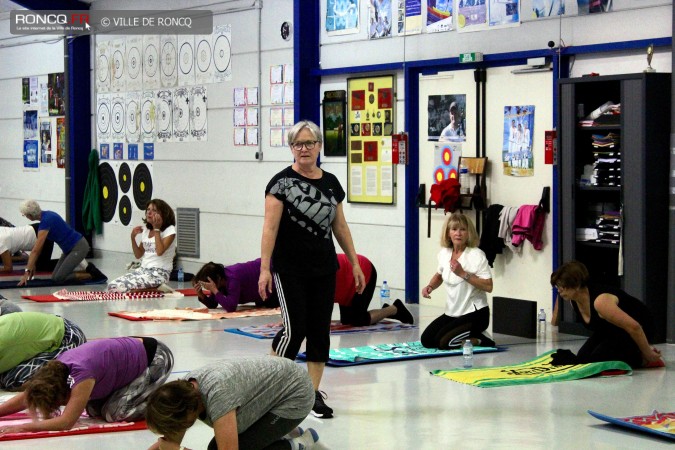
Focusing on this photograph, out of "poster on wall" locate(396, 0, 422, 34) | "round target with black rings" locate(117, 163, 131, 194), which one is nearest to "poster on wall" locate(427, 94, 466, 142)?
"poster on wall" locate(396, 0, 422, 34)

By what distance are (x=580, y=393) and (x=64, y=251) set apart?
775 cm

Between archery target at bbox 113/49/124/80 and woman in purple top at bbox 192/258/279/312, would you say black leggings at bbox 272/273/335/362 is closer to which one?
woman in purple top at bbox 192/258/279/312

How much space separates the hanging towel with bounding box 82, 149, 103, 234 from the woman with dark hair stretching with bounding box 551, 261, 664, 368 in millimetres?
10156

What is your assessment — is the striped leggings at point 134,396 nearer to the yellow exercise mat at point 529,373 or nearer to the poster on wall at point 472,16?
the yellow exercise mat at point 529,373

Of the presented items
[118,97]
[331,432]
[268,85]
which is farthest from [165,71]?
[331,432]

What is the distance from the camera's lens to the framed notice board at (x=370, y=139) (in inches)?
455

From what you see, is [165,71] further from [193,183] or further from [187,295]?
[187,295]

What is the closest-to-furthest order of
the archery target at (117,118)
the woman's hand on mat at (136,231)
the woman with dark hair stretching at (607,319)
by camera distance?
the woman with dark hair stretching at (607,319)
the woman's hand on mat at (136,231)
the archery target at (117,118)

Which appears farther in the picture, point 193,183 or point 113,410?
point 193,183

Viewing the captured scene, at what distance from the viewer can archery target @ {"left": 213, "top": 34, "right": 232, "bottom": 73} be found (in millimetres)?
13766

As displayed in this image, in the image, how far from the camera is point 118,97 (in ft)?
52.4

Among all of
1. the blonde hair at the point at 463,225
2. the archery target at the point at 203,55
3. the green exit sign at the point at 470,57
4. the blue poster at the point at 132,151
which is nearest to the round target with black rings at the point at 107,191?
the blue poster at the point at 132,151

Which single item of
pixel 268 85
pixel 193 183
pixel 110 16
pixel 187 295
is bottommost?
pixel 187 295

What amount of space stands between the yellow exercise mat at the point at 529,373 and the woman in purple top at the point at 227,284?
3246mm
